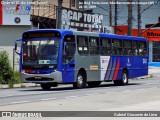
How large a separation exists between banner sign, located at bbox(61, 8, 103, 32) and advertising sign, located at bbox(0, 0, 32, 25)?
10.1ft

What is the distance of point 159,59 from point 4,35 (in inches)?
1653

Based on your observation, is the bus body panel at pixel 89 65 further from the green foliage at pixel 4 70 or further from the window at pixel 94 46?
the green foliage at pixel 4 70

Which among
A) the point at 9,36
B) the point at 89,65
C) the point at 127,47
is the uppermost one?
the point at 9,36

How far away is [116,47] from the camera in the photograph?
30531 mm

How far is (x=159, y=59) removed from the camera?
7862cm

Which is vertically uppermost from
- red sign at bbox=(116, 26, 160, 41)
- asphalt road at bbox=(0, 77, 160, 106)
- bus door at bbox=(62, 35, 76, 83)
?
red sign at bbox=(116, 26, 160, 41)

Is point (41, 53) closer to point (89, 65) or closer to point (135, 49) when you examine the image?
point (89, 65)

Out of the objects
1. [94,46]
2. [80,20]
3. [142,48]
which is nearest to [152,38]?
[80,20]

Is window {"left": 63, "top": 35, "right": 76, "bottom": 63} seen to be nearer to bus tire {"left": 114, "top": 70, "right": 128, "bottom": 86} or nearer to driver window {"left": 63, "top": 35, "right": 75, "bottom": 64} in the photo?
driver window {"left": 63, "top": 35, "right": 75, "bottom": 64}

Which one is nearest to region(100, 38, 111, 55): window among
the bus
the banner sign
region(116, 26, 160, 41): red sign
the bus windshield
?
the bus

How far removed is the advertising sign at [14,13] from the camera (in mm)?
→ 39906

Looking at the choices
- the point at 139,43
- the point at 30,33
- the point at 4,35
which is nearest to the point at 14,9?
the point at 4,35

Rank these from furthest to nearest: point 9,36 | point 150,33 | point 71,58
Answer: point 150,33, point 9,36, point 71,58

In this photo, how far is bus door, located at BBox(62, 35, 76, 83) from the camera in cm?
2562
